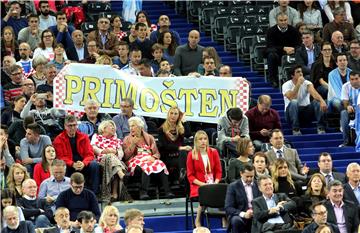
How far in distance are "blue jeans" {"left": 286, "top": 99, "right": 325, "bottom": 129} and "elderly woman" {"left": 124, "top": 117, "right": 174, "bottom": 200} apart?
3.07 meters

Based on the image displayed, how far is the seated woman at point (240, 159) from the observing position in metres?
21.9

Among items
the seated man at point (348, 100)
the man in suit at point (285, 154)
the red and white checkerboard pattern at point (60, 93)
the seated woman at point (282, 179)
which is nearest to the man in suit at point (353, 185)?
the seated woman at point (282, 179)

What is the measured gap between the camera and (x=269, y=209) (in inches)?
820

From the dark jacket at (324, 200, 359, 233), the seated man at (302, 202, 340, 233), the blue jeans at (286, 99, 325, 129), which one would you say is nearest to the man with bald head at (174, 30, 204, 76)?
the blue jeans at (286, 99, 325, 129)

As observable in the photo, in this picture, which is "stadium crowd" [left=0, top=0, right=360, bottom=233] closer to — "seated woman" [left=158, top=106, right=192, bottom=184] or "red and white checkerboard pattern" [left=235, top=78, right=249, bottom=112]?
"seated woman" [left=158, top=106, right=192, bottom=184]

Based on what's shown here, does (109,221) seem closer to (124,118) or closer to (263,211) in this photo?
(263,211)

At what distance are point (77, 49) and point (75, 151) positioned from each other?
13.4ft

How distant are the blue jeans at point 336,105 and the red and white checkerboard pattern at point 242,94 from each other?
4.90ft

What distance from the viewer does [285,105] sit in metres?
25.3

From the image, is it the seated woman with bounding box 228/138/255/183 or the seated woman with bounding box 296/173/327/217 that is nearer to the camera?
the seated woman with bounding box 296/173/327/217

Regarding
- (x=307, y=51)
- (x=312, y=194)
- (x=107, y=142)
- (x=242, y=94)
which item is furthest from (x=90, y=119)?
(x=307, y=51)

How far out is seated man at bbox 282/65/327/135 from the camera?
2477 cm

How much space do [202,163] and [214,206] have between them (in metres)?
0.78

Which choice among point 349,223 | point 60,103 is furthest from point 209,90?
point 349,223
